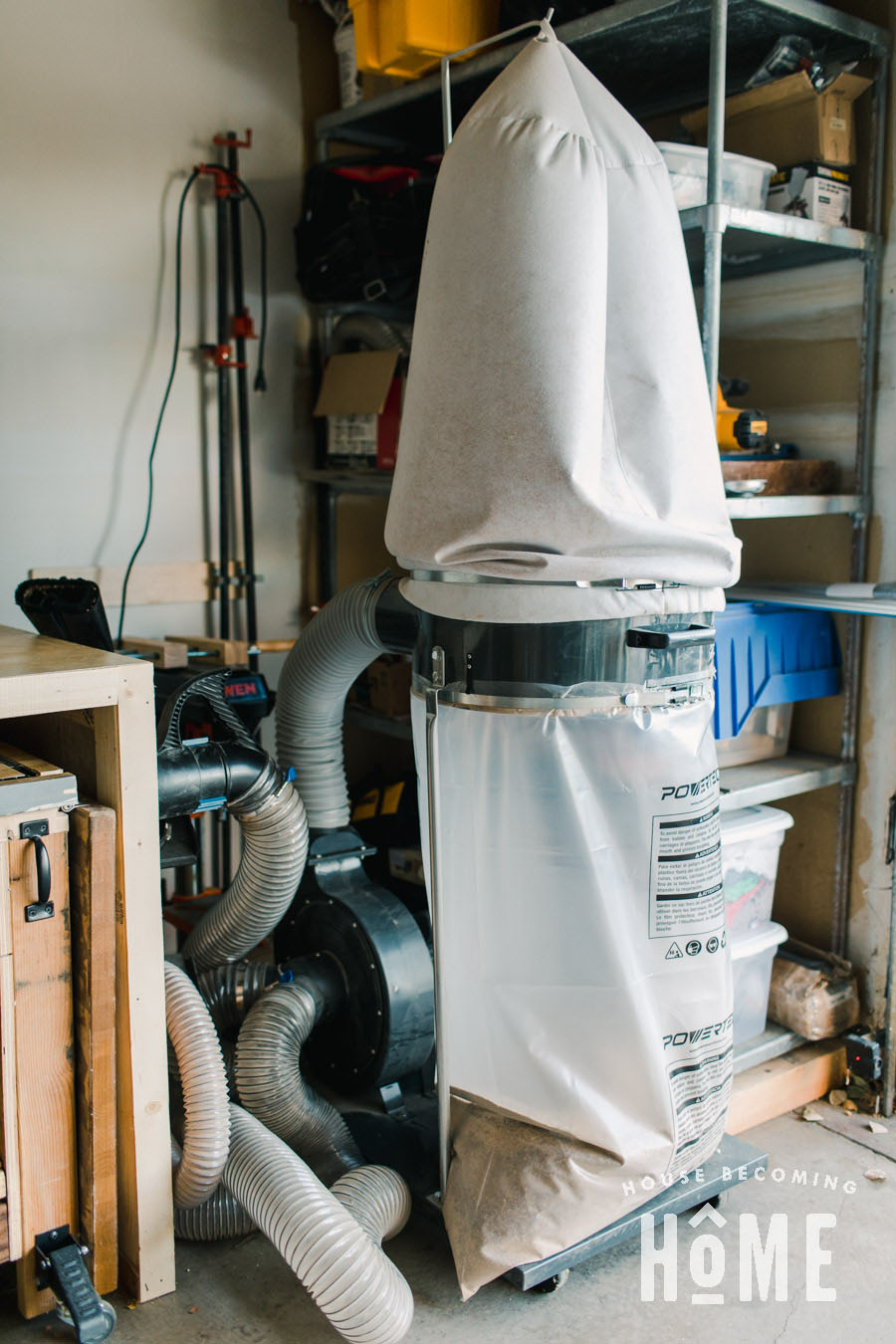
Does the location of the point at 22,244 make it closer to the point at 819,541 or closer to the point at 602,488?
the point at 602,488

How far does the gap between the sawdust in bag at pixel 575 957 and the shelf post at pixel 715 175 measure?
70cm

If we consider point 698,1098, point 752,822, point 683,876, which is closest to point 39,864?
point 683,876

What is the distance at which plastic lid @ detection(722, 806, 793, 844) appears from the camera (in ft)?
7.08

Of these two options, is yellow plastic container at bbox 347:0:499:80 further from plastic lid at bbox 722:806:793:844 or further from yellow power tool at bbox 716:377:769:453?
plastic lid at bbox 722:806:793:844

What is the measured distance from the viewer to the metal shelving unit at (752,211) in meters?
1.93

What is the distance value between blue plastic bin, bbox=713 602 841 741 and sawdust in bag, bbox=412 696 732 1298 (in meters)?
0.49

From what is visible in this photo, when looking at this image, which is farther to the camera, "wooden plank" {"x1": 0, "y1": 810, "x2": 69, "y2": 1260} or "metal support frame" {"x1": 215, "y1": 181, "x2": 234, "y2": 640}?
"metal support frame" {"x1": 215, "y1": 181, "x2": 234, "y2": 640}

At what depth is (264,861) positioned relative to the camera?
194cm

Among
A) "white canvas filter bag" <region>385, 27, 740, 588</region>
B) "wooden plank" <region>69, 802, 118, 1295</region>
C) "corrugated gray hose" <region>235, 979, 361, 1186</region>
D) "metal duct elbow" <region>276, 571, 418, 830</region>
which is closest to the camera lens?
"white canvas filter bag" <region>385, 27, 740, 588</region>

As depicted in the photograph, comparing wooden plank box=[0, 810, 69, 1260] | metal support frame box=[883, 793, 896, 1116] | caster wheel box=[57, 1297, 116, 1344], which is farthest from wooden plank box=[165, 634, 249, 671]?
metal support frame box=[883, 793, 896, 1116]

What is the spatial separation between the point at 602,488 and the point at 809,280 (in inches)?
45.4

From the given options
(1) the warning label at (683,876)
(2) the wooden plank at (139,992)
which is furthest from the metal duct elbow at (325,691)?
(1) the warning label at (683,876)

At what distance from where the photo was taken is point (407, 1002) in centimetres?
202

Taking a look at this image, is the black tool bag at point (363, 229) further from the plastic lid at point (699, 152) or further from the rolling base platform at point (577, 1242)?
the rolling base platform at point (577, 1242)
